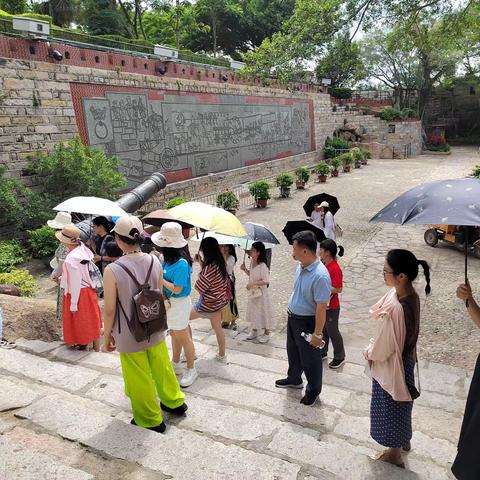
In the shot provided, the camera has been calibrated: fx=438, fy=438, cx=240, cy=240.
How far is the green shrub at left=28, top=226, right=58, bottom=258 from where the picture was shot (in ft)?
28.3

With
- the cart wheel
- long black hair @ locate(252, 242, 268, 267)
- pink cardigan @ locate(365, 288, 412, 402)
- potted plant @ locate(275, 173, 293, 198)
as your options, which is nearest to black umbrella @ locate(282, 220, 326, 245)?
long black hair @ locate(252, 242, 268, 267)

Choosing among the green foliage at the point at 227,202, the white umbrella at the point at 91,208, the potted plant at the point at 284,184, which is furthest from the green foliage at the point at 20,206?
the potted plant at the point at 284,184

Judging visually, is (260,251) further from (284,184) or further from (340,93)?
(340,93)

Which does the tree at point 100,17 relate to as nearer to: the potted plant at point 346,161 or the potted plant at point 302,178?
the potted plant at point 346,161

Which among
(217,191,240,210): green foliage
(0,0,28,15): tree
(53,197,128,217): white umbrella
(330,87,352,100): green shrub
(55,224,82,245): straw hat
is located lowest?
(217,191,240,210): green foliage

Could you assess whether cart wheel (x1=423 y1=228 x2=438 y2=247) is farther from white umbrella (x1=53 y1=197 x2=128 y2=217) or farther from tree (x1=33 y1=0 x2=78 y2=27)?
tree (x1=33 y1=0 x2=78 y2=27)

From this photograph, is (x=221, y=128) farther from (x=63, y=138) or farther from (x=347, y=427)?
(x=347, y=427)

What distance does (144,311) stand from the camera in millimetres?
2881

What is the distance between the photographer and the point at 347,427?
3.19 meters

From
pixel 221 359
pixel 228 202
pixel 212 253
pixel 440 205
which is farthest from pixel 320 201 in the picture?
pixel 228 202

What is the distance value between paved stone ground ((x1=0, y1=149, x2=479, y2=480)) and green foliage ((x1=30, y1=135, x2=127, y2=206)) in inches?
213

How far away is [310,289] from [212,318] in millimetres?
1291

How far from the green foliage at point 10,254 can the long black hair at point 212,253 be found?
5.18 meters

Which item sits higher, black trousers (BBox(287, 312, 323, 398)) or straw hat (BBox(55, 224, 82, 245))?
straw hat (BBox(55, 224, 82, 245))
